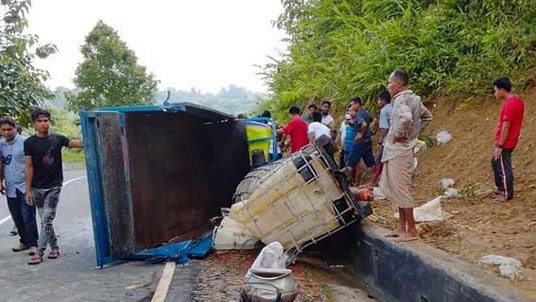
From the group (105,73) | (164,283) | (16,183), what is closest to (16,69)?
(16,183)

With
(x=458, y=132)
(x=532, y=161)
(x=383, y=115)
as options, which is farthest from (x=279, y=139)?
(x=532, y=161)

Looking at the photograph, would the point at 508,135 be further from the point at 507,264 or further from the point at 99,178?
the point at 99,178

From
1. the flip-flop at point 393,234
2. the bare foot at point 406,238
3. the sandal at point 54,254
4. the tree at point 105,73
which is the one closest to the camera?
the bare foot at point 406,238

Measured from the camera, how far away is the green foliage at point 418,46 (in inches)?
325

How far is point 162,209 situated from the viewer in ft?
21.6

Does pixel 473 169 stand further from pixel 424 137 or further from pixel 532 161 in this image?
pixel 424 137

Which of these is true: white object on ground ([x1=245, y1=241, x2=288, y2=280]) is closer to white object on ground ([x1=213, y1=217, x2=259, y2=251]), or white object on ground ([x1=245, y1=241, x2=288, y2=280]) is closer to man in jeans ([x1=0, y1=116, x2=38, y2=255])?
white object on ground ([x1=213, y1=217, x2=259, y2=251])

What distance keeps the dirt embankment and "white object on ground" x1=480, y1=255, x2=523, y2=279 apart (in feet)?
0.25

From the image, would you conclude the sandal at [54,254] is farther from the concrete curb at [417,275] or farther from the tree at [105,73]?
the tree at [105,73]

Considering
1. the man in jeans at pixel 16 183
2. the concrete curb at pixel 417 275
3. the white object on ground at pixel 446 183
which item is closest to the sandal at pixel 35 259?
the man in jeans at pixel 16 183

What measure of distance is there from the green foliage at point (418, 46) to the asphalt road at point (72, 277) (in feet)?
18.3

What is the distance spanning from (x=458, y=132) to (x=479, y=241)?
365 cm

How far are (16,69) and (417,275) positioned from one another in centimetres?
796

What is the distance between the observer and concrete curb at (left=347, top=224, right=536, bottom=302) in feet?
11.7
